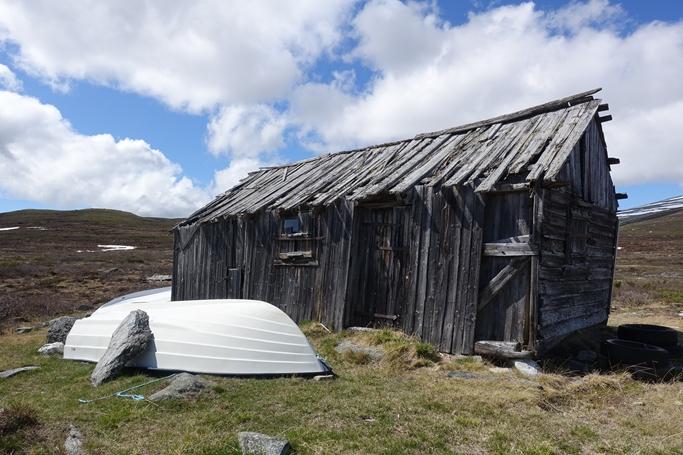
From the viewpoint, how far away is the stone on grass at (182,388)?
643cm

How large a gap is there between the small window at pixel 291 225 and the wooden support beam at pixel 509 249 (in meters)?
5.57

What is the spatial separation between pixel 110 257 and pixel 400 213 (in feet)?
123

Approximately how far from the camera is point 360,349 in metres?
9.70

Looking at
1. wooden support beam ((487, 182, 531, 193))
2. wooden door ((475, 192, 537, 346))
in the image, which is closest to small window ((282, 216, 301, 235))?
wooden door ((475, 192, 537, 346))

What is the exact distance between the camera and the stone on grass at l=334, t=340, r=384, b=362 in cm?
936

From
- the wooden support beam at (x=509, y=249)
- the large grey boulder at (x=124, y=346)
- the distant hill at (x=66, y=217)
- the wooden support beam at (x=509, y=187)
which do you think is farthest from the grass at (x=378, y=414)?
the distant hill at (x=66, y=217)

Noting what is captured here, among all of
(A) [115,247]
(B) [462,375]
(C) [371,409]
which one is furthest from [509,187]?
(A) [115,247]

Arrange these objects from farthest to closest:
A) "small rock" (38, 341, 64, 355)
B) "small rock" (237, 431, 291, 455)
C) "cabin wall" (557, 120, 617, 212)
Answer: "cabin wall" (557, 120, 617, 212) < "small rock" (38, 341, 64, 355) < "small rock" (237, 431, 291, 455)

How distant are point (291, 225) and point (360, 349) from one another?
16.6ft

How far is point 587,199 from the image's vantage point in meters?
12.0

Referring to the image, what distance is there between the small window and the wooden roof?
0.43 m

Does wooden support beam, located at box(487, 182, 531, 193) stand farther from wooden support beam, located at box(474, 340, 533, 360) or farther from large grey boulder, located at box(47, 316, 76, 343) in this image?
large grey boulder, located at box(47, 316, 76, 343)

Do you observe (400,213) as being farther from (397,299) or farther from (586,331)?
(586,331)

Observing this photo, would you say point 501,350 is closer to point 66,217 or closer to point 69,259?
point 69,259
